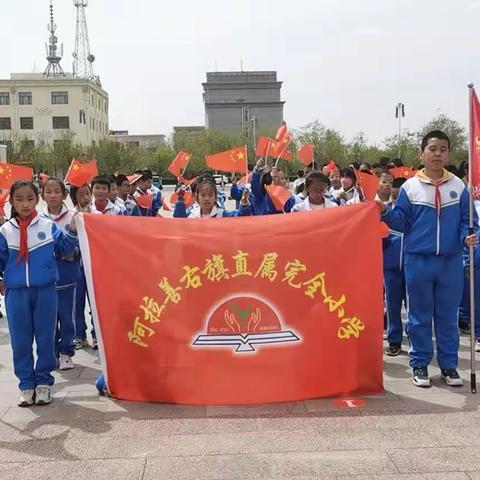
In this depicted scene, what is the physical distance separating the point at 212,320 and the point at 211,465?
3.39 feet

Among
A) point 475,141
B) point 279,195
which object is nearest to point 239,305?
point 475,141

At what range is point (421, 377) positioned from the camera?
4.30 meters

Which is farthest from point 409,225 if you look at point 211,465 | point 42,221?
point 42,221

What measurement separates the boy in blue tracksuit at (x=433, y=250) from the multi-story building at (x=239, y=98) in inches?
3362

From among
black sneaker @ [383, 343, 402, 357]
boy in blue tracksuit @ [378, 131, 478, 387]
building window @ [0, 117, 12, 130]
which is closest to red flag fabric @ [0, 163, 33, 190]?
boy in blue tracksuit @ [378, 131, 478, 387]

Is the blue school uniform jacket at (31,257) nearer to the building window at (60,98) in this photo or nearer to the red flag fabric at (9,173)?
the red flag fabric at (9,173)

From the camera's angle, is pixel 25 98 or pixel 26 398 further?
pixel 25 98

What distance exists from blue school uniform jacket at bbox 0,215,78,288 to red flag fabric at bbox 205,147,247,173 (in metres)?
2.89

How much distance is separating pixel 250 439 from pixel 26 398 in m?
1.63

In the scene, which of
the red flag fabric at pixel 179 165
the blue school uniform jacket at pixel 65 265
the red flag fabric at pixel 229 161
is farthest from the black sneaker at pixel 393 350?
the red flag fabric at pixel 179 165

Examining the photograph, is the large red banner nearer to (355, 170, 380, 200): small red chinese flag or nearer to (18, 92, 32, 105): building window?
(355, 170, 380, 200): small red chinese flag

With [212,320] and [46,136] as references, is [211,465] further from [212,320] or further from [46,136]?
[46,136]

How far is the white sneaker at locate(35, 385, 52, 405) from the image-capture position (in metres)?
4.06

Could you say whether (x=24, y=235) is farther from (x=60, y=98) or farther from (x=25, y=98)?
(x=25, y=98)
